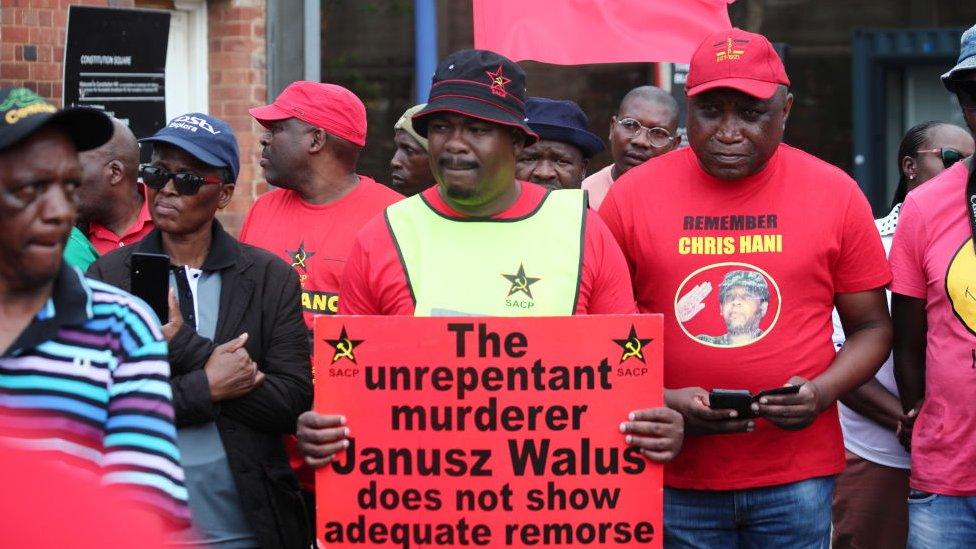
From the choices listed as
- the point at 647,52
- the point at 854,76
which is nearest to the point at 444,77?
the point at 647,52

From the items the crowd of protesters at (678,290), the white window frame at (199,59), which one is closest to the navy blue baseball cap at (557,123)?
the crowd of protesters at (678,290)

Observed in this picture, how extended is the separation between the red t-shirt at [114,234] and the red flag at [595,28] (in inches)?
80.8

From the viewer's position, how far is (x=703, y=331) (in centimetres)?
432

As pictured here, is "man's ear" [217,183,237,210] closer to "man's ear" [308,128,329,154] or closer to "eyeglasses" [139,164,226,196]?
"eyeglasses" [139,164,226,196]

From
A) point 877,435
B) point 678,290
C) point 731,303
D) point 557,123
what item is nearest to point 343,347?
point 678,290

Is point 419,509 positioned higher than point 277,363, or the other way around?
point 277,363

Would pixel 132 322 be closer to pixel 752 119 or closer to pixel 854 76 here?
pixel 752 119

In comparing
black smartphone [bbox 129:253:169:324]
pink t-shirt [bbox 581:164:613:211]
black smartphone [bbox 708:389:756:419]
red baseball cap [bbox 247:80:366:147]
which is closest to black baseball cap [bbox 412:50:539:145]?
black smartphone [bbox 129:253:169:324]

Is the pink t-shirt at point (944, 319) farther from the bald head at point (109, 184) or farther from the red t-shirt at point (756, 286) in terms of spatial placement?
the bald head at point (109, 184)

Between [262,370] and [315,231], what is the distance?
1223mm

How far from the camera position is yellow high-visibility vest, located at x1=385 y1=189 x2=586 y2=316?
407 cm

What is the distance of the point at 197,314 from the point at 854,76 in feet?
29.1

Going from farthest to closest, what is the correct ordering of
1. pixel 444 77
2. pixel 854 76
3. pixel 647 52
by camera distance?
pixel 854 76 < pixel 647 52 < pixel 444 77

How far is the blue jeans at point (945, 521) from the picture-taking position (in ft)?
14.7
